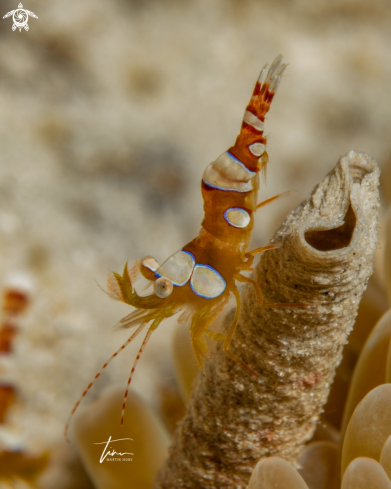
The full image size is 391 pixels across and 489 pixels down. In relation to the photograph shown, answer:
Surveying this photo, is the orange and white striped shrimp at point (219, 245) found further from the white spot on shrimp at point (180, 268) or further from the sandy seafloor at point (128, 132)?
the sandy seafloor at point (128, 132)

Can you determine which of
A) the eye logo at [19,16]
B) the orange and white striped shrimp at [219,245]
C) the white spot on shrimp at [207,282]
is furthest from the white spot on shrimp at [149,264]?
the eye logo at [19,16]

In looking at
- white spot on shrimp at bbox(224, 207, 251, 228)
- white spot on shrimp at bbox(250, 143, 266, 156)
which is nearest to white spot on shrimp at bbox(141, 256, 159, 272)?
white spot on shrimp at bbox(224, 207, 251, 228)

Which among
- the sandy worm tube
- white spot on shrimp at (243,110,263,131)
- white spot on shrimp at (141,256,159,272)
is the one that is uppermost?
white spot on shrimp at (243,110,263,131)

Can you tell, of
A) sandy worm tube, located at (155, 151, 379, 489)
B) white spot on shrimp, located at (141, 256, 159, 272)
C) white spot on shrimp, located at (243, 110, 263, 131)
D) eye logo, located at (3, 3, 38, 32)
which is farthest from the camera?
eye logo, located at (3, 3, 38, 32)

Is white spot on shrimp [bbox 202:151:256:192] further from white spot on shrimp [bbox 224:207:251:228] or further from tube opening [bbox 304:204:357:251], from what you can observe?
tube opening [bbox 304:204:357:251]

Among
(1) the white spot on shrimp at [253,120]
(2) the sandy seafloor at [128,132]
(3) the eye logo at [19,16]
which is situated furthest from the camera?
(3) the eye logo at [19,16]

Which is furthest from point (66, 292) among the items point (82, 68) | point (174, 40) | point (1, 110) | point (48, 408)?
point (174, 40)

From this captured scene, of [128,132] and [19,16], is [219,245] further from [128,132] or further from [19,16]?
[19,16]
